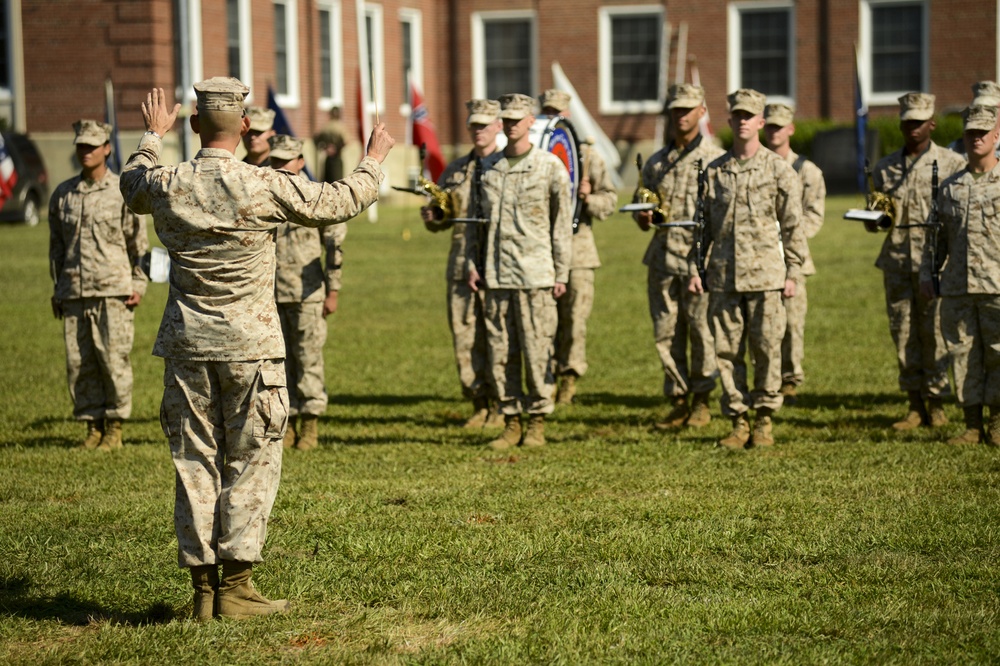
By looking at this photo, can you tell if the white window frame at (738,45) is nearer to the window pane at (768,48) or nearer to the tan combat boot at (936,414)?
the window pane at (768,48)

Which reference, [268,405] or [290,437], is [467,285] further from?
[268,405]

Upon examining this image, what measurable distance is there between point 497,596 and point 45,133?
97.8 ft

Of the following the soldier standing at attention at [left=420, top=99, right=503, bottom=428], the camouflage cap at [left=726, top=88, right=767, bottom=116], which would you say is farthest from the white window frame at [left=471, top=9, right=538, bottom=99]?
the camouflage cap at [left=726, top=88, right=767, bottom=116]

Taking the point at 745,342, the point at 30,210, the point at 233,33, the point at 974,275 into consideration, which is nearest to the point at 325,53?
the point at 233,33

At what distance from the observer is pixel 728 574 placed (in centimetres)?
693

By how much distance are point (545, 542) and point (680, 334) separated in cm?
430

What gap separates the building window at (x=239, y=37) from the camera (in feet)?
116

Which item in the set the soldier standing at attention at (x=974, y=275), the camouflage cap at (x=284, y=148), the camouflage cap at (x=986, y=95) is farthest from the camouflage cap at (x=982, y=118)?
the camouflage cap at (x=284, y=148)

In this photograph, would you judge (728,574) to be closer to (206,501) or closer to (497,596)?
(497,596)

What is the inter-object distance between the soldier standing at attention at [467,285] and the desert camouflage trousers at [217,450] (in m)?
4.97

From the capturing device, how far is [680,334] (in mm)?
11539

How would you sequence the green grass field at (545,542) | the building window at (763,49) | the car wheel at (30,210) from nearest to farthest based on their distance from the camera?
the green grass field at (545,542) < the car wheel at (30,210) < the building window at (763,49)

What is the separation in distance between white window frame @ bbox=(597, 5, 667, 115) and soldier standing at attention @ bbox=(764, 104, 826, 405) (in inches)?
1177

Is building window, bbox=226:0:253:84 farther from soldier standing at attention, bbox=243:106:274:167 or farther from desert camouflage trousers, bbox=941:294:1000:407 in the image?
desert camouflage trousers, bbox=941:294:1000:407
